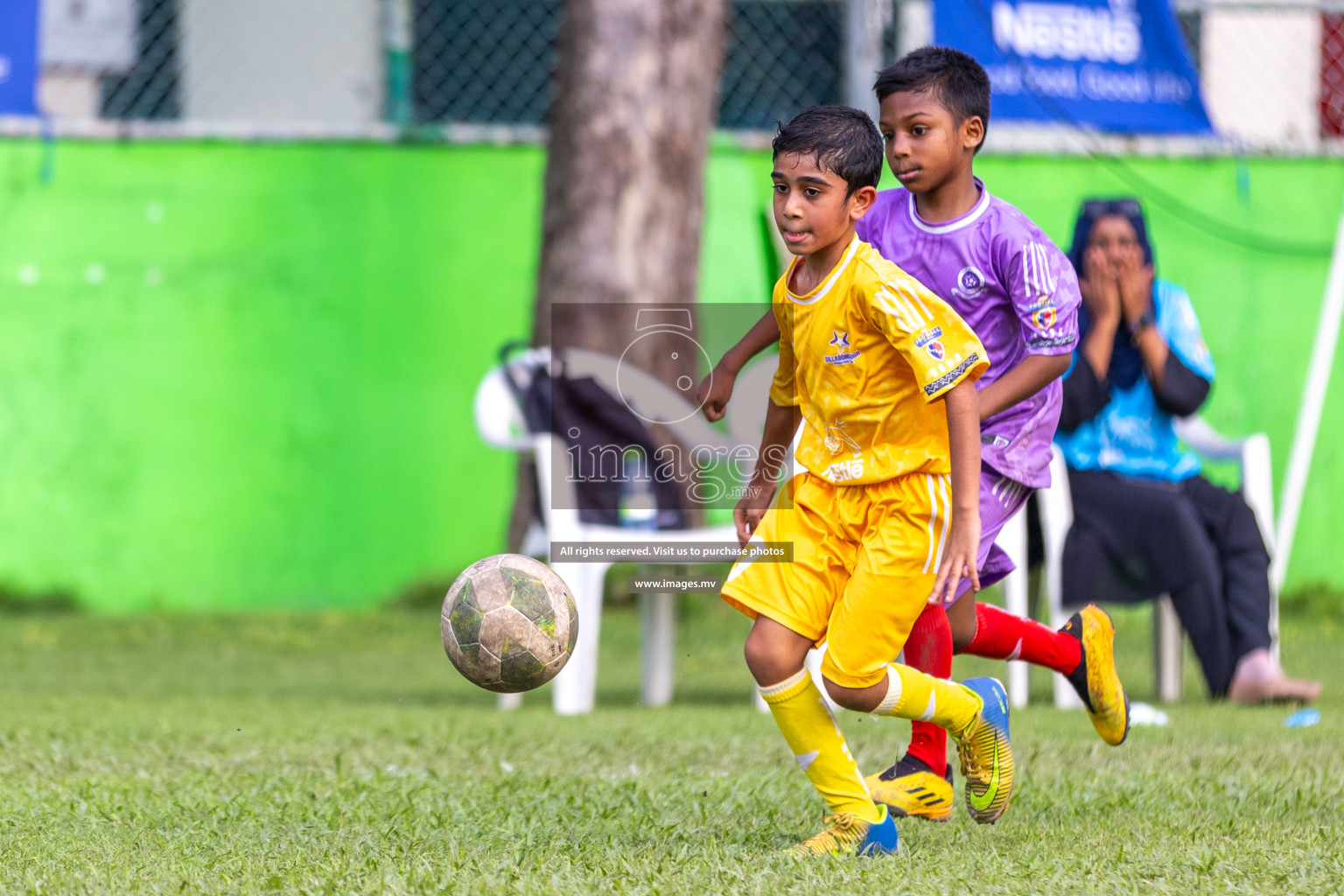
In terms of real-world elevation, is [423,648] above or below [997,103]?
below

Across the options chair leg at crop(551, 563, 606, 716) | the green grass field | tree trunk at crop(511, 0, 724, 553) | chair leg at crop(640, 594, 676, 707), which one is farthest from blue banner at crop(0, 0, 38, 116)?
chair leg at crop(640, 594, 676, 707)

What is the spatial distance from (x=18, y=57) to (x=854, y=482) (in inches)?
251

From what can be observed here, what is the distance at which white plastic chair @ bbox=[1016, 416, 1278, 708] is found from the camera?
19.3ft

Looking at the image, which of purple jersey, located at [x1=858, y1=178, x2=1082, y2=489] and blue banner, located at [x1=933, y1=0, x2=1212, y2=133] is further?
blue banner, located at [x1=933, y1=0, x2=1212, y2=133]

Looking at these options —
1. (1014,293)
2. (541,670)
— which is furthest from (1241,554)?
(541,670)

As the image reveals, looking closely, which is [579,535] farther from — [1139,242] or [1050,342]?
[1050,342]

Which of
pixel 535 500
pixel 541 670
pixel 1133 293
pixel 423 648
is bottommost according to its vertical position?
pixel 423 648

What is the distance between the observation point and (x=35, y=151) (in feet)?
27.8

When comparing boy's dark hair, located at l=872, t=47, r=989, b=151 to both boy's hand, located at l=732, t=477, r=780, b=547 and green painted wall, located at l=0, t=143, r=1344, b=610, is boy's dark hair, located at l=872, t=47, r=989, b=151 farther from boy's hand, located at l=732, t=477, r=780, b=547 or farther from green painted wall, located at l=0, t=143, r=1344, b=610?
green painted wall, located at l=0, t=143, r=1344, b=610

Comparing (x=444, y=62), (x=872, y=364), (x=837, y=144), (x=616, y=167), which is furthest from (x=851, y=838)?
(x=444, y=62)

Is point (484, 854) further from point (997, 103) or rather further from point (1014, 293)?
point (997, 103)

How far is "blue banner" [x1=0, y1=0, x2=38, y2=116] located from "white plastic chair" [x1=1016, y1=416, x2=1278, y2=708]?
538 cm

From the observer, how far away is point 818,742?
3.32 m

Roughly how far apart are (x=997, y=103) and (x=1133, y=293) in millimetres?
3300
